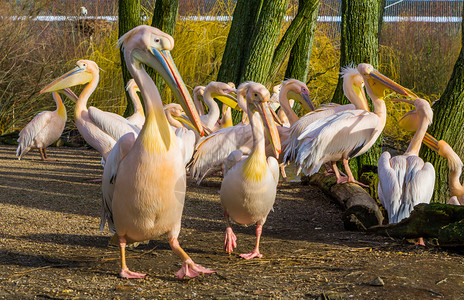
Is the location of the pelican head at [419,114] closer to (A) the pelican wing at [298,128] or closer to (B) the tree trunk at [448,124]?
(B) the tree trunk at [448,124]

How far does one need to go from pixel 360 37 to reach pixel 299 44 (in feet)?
6.49

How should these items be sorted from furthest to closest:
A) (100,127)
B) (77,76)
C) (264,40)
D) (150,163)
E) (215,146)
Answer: (264,40), (77,76), (215,146), (100,127), (150,163)

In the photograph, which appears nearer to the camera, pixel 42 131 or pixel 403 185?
pixel 403 185

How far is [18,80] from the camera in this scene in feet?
32.4

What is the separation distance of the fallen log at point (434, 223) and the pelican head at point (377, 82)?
2346 millimetres

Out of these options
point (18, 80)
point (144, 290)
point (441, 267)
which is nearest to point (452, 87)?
point (441, 267)

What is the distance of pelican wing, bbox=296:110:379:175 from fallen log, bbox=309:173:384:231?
293 mm

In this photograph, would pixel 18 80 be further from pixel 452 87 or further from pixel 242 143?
pixel 452 87

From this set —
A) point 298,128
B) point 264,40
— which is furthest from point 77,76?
point 298,128

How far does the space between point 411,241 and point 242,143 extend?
238cm

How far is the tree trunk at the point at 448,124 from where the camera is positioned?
5.38 metres

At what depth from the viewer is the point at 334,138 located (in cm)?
549

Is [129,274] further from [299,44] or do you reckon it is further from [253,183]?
[299,44]

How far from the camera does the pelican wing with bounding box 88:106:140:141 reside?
561 cm
